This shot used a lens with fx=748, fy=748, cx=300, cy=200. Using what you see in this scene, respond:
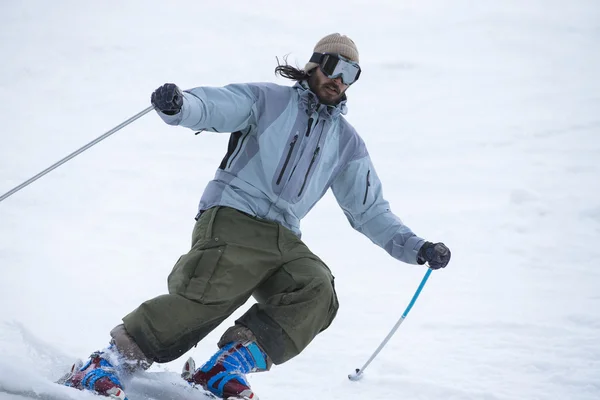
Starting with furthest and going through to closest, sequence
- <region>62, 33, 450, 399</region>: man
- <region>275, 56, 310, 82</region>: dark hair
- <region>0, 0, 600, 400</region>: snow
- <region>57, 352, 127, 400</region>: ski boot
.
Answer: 1. <region>0, 0, 600, 400</region>: snow
2. <region>275, 56, 310, 82</region>: dark hair
3. <region>62, 33, 450, 399</region>: man
4. <region>57, 352, 127, 400</region>: ski boot

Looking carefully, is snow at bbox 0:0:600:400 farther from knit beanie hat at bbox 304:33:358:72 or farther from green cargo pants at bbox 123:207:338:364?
knit beanie hat at bbox 304:33:358:72

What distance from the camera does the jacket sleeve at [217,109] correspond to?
3.01 metres

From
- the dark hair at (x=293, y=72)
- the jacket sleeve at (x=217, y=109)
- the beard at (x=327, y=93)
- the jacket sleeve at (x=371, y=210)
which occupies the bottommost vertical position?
the jacket sleeve at (x=371, y=210)

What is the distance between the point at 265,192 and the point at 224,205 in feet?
0.63

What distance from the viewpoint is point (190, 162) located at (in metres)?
10.7

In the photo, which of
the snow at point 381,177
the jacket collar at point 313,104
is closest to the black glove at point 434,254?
the jacket collar at point 313,104

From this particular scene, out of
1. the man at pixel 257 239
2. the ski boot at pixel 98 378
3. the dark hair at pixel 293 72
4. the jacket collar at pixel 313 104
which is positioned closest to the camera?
the ski boot at pixel 98 378

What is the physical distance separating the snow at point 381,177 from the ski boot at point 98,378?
192 mm

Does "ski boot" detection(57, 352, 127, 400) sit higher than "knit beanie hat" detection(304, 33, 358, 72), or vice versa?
"knit beanie hat" detection(304, 33, 358, 72)

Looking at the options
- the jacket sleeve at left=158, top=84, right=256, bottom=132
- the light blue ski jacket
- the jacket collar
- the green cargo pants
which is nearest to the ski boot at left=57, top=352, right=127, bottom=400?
the green cargo pants

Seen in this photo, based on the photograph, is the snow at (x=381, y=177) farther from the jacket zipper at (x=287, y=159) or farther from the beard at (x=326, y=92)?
the beard at (x=326, y=92)

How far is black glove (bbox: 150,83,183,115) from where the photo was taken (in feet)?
9.34

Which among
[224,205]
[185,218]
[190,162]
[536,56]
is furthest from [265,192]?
[536,56]

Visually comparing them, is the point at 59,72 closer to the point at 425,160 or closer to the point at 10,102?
the point at 10,102
